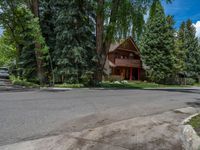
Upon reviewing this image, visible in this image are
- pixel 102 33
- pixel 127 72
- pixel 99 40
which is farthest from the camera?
pixel 127 72

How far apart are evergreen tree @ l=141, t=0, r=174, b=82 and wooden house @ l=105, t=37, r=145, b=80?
233cm

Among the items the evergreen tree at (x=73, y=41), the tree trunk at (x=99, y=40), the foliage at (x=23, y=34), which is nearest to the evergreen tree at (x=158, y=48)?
the tree trunk at (x=99, y=40)

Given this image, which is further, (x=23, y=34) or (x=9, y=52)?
(x=9, y=52)

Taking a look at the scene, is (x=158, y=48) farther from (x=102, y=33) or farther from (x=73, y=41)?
(x=73, y=41)

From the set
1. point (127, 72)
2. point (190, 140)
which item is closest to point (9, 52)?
point (127, 72)

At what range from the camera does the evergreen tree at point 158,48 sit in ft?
114

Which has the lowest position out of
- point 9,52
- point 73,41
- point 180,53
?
point 73,41

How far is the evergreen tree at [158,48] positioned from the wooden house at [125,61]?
2330mm

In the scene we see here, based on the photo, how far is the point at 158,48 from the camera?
117ft

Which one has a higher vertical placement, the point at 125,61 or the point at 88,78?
the point at 125,61

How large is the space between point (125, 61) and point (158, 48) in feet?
18.2

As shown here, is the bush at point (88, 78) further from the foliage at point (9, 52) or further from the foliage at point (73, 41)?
the foliage at point (9, 52)

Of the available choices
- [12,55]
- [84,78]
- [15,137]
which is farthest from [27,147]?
[12,55]

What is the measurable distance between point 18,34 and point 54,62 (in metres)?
9.06
